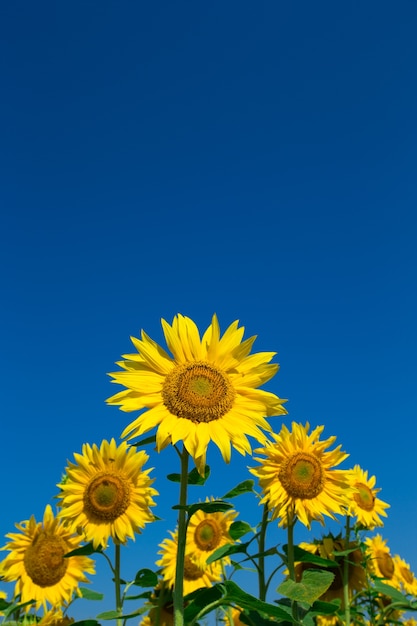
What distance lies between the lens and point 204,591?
3.79 m

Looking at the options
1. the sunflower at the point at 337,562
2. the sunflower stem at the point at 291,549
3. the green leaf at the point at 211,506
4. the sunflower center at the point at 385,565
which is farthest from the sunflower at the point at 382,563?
the green leaf at the point at 211,506

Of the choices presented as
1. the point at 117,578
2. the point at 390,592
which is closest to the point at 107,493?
the point at 117,578

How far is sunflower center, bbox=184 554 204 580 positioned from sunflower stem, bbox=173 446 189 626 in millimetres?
4846

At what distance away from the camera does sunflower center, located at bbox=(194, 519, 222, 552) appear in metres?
8.05

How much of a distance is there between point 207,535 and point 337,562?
70.6 inches

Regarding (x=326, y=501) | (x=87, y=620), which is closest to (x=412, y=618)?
(x=326, y=501)

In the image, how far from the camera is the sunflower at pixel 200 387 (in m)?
4.00

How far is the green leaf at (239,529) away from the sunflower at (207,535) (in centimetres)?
303

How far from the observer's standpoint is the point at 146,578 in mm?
4992

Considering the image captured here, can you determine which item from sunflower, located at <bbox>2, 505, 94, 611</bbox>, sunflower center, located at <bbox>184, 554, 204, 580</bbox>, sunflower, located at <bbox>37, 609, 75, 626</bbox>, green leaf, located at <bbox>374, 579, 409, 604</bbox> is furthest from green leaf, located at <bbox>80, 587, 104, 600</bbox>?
green leaf, located at <bbox>374, 579, 409, 604</bbox>

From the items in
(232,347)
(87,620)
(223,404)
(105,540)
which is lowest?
(87,620)

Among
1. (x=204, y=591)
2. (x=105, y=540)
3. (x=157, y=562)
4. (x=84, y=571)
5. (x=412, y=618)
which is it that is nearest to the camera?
(x=204, y=591)

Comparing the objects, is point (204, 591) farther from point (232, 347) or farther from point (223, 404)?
point (232, 347)

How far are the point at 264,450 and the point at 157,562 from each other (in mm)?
3054
